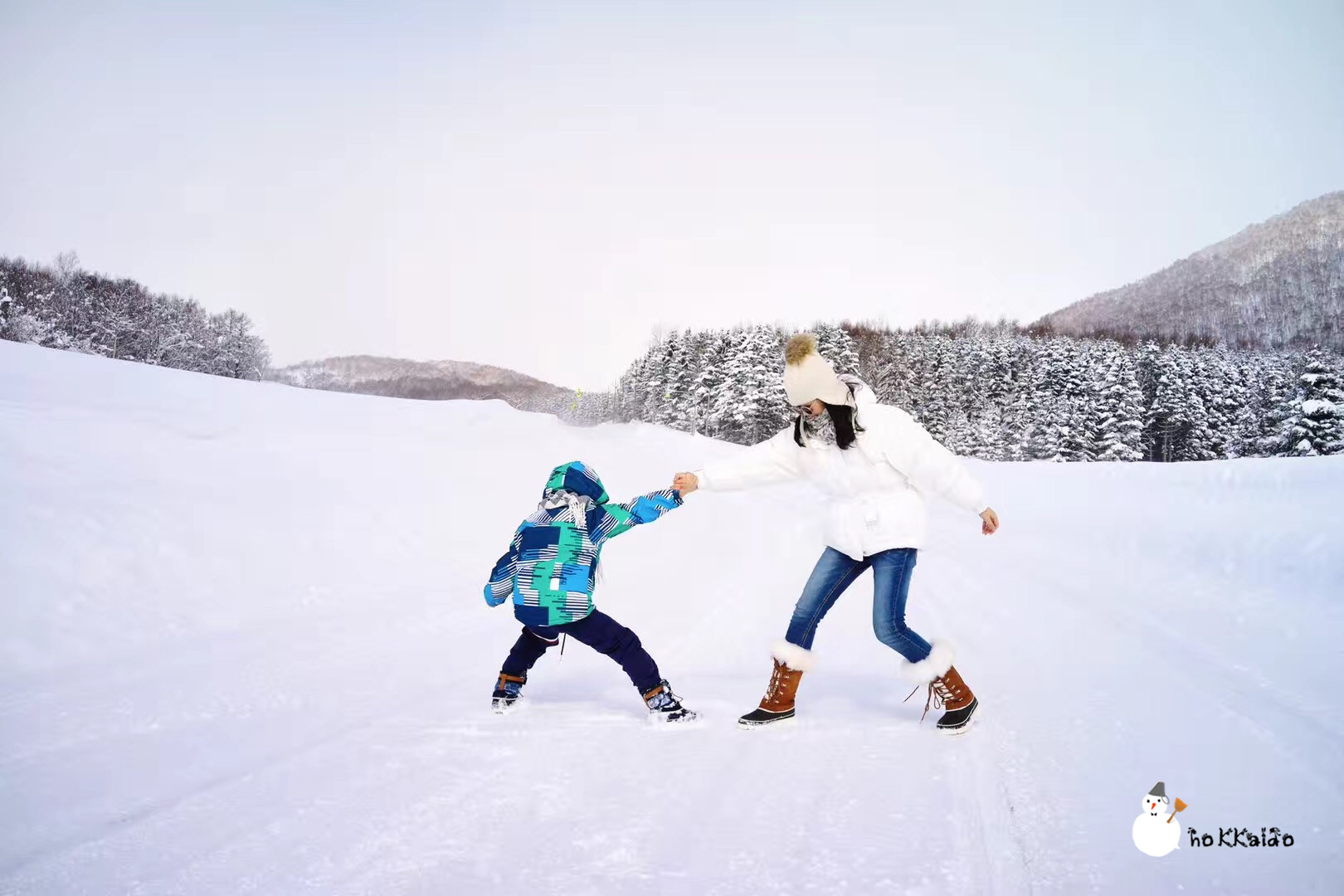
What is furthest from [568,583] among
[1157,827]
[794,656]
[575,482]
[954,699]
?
[1157,827]

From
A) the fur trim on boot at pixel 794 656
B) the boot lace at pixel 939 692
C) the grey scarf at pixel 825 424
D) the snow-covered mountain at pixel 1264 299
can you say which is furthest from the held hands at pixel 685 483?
the snow-covered mountain at pixel 1264 299

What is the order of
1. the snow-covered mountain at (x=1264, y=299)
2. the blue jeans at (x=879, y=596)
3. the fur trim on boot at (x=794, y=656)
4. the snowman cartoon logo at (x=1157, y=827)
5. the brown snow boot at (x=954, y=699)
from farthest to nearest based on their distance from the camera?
the snow-covered mountain at (x=1264, y=299) < the fur trim on boot at (x=794, y=656) < the blue jeans at (x=879, y=596) < the brown snow boot at (x=954, y=699) < the snowman cartoon logo at (x=1157, y=827)

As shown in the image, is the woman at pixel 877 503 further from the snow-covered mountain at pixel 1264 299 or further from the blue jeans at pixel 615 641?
the snow-covered mountain at pixel 1264 299

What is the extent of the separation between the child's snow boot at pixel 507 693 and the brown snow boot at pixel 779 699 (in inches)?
47.8

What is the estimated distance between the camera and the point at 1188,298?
170250 millimetres

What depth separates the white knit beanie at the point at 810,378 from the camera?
12.0 ft

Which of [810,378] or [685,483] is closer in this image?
[810,378]

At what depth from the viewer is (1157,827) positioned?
8.30 ft

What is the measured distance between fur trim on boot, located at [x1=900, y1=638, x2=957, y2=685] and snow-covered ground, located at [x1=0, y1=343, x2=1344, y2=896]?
25 centimetres

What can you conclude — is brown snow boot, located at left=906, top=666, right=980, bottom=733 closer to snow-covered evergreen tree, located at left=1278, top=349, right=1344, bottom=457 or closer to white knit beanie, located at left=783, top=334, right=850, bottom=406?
white knit beanie, located at left=783, top=334, right=850, bottom=406

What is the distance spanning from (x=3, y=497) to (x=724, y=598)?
6243 millimetres

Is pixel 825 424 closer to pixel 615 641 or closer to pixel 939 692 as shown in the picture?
pixel 939 692

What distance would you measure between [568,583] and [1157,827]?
2.62 m

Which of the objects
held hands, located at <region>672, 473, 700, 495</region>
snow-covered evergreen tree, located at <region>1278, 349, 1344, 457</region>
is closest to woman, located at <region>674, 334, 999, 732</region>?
held hands, located at <region>672, 473, 700, 495</region>
